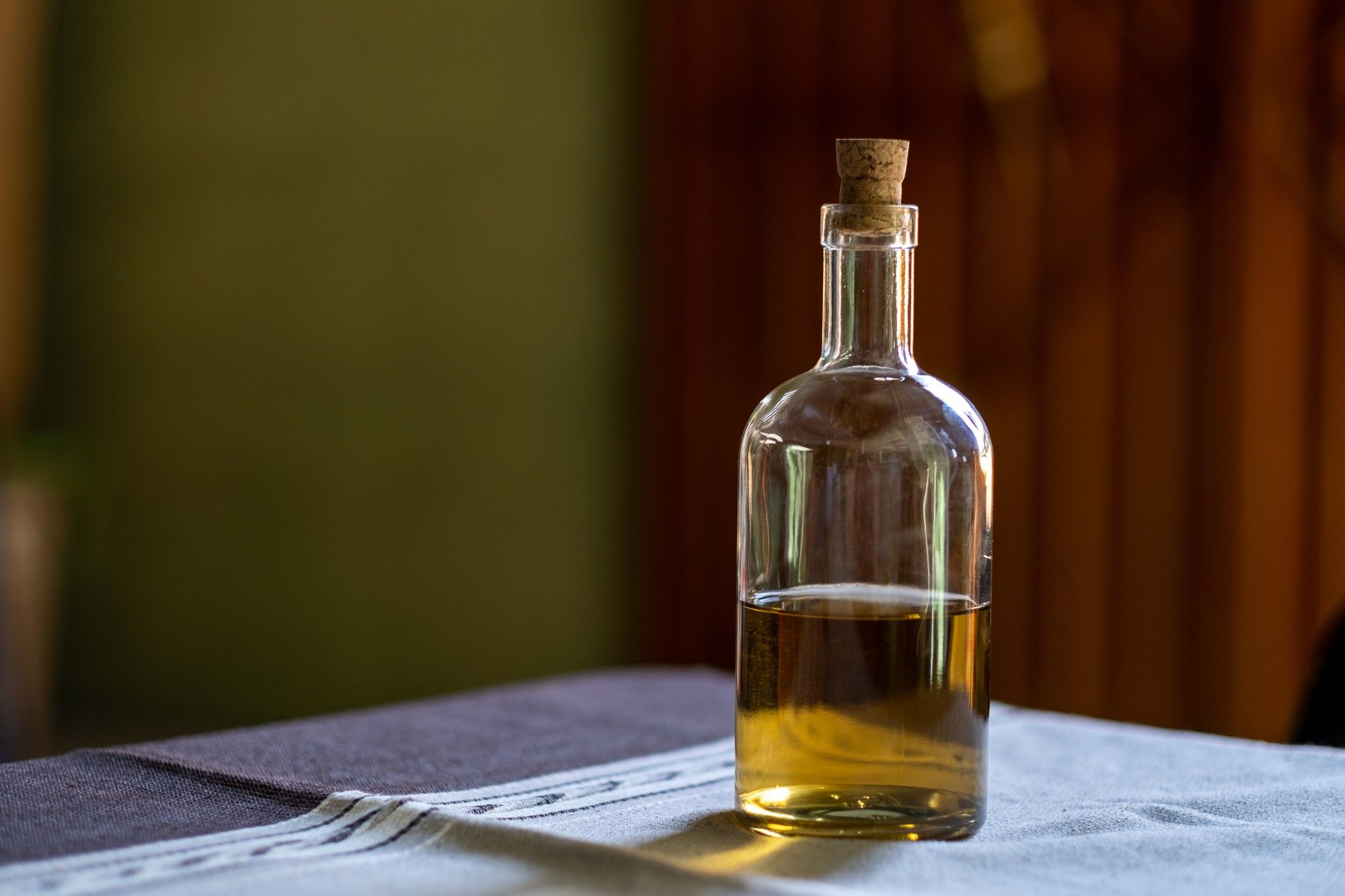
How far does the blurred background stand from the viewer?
255 cm

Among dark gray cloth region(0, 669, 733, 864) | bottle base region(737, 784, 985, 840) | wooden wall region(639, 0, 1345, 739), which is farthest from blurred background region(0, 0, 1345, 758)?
bottle base region(737, 784, 985, 840)

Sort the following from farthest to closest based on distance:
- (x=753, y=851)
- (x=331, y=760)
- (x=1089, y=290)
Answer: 1. (x=1089, y=290)
2. (x=331, y=760)
3. (x=753, y=851)


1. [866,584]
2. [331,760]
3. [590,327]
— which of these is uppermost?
[590,327]

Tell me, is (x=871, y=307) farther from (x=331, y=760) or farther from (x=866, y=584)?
(x=331, y=760)

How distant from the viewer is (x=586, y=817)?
719mm

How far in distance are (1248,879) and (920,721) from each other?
15 cm

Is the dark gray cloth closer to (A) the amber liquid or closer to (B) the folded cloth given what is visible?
(B) the folded cloth

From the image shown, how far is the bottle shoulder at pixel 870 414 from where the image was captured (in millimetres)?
679

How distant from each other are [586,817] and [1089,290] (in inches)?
85.0

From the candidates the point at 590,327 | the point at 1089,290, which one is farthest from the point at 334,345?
the point at 1089,290

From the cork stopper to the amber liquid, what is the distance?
0.62 feet

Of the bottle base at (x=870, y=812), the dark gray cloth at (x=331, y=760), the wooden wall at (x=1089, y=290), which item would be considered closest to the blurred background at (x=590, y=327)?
the wooden wall at (x=1089, y=290)

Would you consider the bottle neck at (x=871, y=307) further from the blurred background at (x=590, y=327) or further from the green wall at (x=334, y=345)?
the green wall at (x=334, y=345)

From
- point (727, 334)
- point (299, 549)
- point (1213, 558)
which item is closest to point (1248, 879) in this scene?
point (1213, 558)
